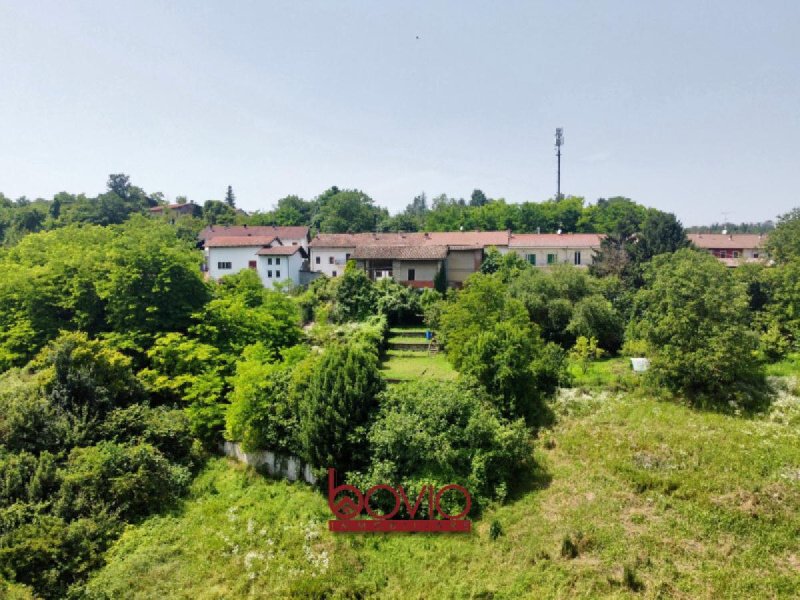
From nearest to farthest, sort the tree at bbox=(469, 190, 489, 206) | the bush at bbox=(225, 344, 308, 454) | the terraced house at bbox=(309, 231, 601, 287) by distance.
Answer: the bush at bbox=(225, 344, 308, 454) → the terraced house at bbox=(309, 231, 601, 287) → the tree at bbox=(469, 190, 489, 206)

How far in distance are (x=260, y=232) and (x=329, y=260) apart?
18649 mm

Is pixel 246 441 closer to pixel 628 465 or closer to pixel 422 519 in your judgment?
pixel 422 519

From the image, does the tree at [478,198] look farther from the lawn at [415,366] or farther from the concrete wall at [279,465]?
the concrete wall at [279,465]

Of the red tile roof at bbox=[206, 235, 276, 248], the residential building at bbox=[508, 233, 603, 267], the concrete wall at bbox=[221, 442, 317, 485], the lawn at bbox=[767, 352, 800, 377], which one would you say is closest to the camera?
the concrete wall at bbox=[221, 442, 317, 485]

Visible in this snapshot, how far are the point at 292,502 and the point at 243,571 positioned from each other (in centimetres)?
302

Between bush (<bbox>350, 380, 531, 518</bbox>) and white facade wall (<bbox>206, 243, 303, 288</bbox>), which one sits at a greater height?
white facade wall (<bbox>206, 243, 303, 288</bbox>)

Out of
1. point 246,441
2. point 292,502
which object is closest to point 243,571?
point 292,502

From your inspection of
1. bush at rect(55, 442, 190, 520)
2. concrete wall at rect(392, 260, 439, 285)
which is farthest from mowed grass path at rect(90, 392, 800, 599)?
concrete wall at rect(392, 260, 439, 285)

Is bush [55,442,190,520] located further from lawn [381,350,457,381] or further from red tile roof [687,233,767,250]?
red tile roof [687,233,767,250]

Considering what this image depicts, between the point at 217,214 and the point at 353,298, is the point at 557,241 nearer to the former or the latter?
the point at 353,298

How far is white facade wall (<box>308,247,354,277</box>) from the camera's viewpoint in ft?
154

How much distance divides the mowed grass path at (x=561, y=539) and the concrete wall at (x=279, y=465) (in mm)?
683
